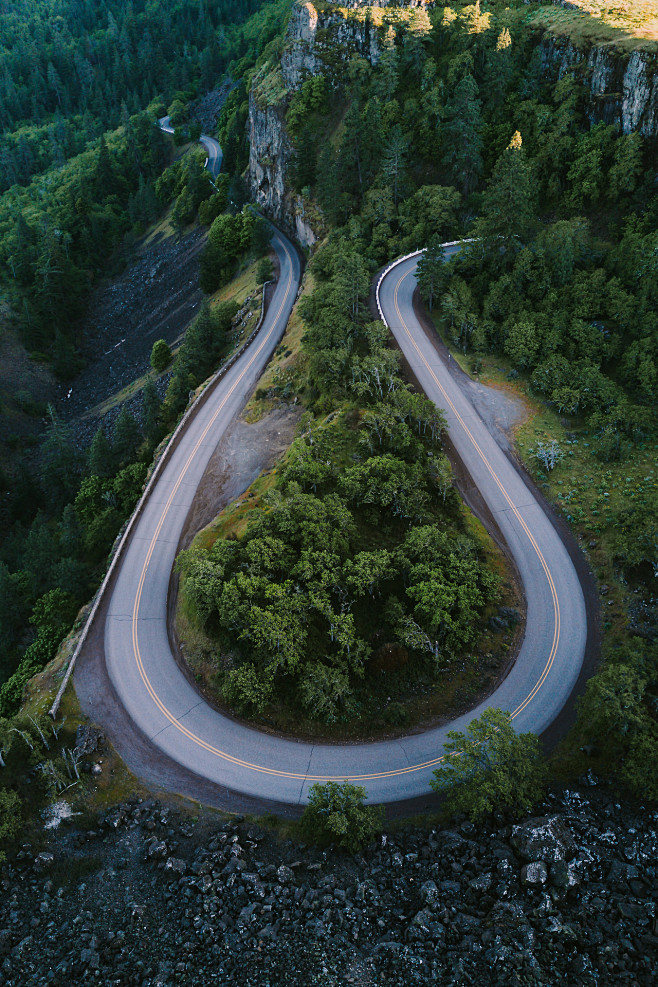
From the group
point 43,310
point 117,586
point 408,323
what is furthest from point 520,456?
point 43,310

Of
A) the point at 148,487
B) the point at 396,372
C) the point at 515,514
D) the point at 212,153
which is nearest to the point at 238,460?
the point at 148,487

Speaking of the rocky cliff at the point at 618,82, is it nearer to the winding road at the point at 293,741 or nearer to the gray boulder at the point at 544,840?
the winding road at the point at 293,741

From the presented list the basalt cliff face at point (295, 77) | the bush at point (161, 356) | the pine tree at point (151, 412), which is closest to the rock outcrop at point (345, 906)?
the pine tree at point (151, 412)

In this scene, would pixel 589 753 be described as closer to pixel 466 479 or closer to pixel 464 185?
pixel 466 479

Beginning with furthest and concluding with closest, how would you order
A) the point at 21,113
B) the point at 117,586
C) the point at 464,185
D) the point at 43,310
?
the point at 21,113, the point at 43,310, the point at 464,185, the point at 117,586

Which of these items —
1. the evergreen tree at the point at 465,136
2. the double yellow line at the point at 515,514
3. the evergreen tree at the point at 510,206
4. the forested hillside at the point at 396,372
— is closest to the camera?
the double yellow line at the point at 515,514
